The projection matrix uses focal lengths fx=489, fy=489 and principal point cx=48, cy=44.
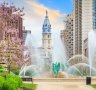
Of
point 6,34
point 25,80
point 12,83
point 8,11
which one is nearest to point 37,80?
point 25,80

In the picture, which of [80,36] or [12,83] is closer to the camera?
[12,83]

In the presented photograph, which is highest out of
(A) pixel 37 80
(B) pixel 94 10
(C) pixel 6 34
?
(B) pixel 94 10

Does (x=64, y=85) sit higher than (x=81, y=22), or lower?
lower

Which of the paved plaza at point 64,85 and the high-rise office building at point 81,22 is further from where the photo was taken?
the high-rise office building at point 81,22

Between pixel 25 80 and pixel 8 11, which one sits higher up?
pixel 8 11

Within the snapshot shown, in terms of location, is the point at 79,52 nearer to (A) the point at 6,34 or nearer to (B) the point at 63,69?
(B) the point at 63,69

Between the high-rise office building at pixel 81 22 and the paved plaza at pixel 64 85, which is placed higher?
the high-rise office building at pixel 81 22

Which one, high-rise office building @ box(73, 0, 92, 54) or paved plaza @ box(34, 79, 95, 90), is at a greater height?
high-rise office building @ box(73, 0, 92, 54)

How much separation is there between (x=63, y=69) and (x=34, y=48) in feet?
80.1

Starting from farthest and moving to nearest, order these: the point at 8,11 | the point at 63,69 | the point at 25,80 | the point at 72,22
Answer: the point at 72,22 → the point at 63,69 → the point at 25,80 → the point at 8,11

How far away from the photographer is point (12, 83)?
26406mm

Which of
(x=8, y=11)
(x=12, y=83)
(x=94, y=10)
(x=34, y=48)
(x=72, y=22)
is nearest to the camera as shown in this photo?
(x=12, y=83)

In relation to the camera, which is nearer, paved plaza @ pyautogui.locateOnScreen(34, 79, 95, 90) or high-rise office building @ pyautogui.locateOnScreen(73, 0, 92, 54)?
paved plaza @ pyautogui.locateOnScreen(34, 79, 95, 90)

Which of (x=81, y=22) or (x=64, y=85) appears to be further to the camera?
(x=81, y=22)
